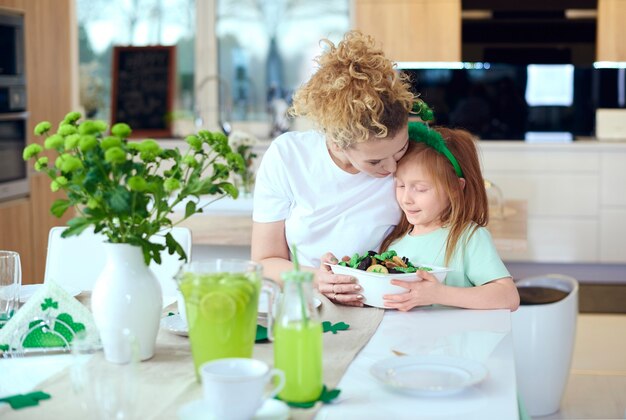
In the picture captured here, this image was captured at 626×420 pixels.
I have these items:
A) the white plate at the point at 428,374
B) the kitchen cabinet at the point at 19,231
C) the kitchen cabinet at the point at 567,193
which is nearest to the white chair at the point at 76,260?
the white plate at the point at 428,374

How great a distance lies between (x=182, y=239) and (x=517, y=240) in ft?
3.91

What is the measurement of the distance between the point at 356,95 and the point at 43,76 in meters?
3.20

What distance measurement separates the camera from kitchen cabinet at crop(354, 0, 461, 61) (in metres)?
5.33

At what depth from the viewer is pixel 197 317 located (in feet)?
4.32

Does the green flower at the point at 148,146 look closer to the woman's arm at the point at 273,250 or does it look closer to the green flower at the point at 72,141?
the green flower at the point at 72,141

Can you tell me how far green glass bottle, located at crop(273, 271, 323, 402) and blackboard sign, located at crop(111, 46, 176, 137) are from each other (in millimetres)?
4764

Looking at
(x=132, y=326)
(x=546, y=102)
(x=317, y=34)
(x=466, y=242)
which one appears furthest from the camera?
(x=317, y=34)

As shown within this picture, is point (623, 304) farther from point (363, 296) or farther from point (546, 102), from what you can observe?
point (363, 296)

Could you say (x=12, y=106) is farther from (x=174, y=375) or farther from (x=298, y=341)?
(x=298, y=341)

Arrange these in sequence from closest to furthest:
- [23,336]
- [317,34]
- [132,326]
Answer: [132,326] < [23,336] < [317,34]

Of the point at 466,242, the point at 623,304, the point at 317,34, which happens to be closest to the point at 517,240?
the point at 466,242

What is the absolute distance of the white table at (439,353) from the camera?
1.24 metres

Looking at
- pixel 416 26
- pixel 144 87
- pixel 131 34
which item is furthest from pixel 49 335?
pixel 131 34

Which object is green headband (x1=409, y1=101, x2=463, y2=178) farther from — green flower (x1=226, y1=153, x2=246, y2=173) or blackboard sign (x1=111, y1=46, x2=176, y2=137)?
blackboard sign (x1=111, y1=46, x2=176, y2=137)
